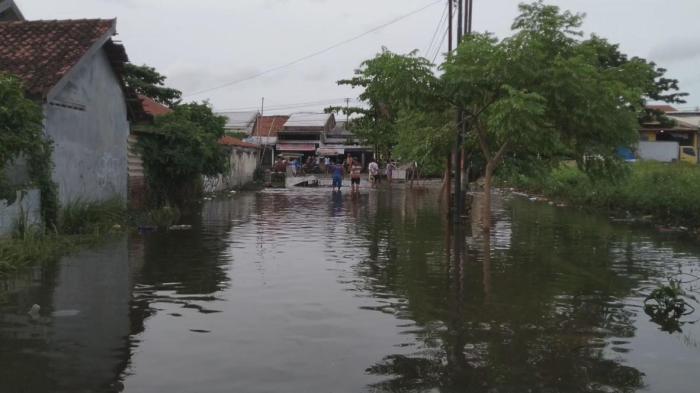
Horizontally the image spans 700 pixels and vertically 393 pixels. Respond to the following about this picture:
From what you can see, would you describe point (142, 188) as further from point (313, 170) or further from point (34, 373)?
point (313, 170)

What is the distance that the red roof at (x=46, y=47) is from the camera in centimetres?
1412

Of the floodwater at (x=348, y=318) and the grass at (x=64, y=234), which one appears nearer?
the floodwater at (x=348, y=318)

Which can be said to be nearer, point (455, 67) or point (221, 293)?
point (221, 293)

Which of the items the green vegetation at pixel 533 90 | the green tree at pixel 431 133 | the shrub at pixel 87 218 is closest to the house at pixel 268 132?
the green tree at pixel 431 133

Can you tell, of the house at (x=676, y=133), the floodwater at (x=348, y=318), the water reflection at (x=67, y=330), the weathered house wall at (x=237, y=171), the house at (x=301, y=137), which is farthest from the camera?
the house at (x=301, y=137)

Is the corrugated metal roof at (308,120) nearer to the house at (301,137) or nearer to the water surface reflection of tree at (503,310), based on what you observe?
the house at (301,137)

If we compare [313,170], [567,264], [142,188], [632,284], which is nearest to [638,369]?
[632,284]

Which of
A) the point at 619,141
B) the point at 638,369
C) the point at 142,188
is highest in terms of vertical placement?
the point at 619,141

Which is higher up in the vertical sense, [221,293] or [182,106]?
[182,106]

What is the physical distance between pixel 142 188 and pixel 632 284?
49.7 feet

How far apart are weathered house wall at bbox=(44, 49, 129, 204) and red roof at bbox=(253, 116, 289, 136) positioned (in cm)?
3881

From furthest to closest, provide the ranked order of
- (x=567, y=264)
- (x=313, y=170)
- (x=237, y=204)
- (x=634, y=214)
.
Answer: (x=313, y=170) → (x=237, y=204) → (x=634, y=214) → (x=567, y=264)

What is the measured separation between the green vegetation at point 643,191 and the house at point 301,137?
3211 centimetres

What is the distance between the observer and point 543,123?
50.2 ft
